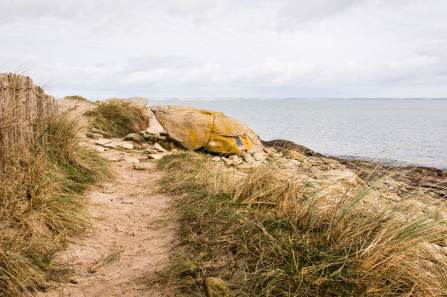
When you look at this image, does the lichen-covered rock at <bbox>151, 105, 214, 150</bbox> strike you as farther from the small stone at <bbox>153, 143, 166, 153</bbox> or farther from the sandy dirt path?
the sandy dirt path

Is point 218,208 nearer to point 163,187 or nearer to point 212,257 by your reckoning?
point 212,257

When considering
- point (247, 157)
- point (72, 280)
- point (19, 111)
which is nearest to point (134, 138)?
point (247, 157)

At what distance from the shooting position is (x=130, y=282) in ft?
10.2

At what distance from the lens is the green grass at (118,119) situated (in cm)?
1190

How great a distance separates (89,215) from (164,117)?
558cm

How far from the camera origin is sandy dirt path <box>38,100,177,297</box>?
3.02 m

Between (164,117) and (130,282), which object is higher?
(164,117)

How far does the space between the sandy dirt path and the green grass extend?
6093 mm

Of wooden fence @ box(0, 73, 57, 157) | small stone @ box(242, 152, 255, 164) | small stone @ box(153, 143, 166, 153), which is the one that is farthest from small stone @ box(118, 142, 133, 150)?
wooden fence @ box(0, 73, 57, 157)

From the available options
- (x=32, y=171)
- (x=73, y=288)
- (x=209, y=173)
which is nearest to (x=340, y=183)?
(x=209, y=173)

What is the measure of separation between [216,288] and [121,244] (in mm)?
1807

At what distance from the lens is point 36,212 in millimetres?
3682

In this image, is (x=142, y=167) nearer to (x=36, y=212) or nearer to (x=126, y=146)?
(x=126, y=146)

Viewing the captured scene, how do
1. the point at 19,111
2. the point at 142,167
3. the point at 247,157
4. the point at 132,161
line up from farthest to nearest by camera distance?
the point at 247,157 < the point at 132,161 < the point at 142,167 < the point at 19,111
